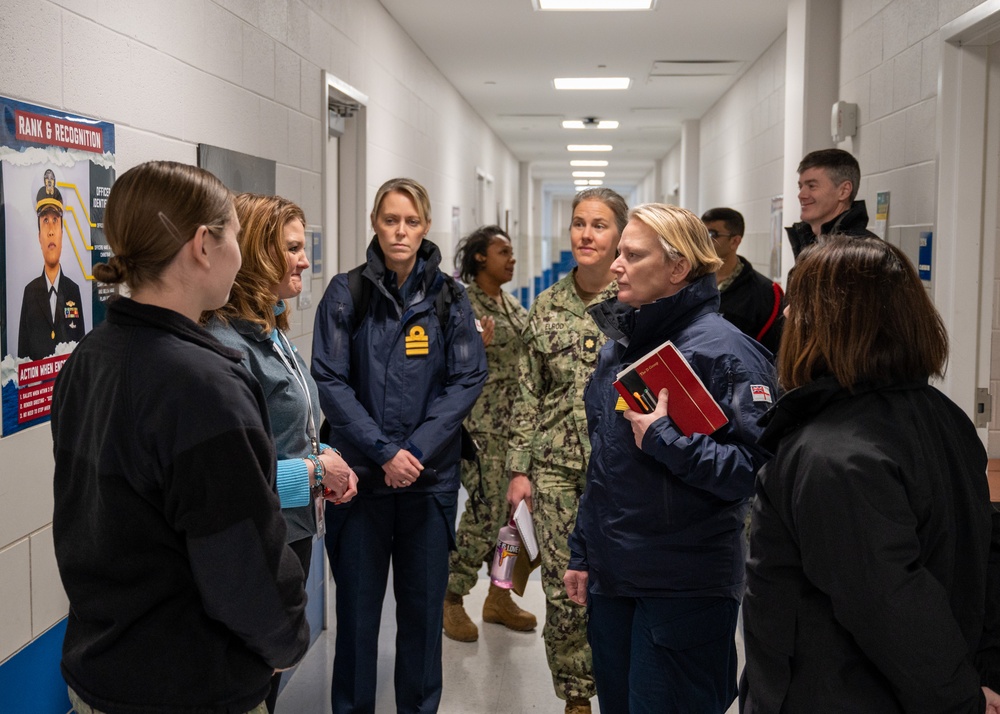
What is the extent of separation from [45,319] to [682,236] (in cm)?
137

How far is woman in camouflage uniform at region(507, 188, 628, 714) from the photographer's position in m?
2.74

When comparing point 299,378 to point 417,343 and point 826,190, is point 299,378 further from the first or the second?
point 826,190

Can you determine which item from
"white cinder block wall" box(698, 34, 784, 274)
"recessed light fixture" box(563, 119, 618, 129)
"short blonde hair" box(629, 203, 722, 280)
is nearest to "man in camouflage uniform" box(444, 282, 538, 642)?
"short blonde hair" box(629, 203, 722, 280)

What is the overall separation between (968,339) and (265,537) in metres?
2.70

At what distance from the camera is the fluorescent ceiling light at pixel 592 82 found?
8.74m

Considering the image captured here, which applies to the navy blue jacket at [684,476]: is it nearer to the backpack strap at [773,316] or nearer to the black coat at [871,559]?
the black coat at [871,559]

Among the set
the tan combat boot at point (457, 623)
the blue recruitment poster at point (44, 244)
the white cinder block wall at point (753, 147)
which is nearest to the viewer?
the blue recruitment poster at point (44, 244)

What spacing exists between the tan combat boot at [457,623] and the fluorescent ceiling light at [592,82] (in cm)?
601

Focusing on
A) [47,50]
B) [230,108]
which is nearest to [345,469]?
[47,50]

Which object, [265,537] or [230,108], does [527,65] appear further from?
[265,537]

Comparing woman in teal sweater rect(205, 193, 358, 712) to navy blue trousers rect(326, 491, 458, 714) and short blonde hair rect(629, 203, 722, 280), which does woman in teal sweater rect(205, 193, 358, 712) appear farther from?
short blonde hair rect(629, 203, 722, 280)

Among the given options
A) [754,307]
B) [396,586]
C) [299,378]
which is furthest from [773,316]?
[299,378]

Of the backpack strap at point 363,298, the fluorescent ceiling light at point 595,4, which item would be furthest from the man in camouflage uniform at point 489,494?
the fluorescent ceiling light at point 595,4

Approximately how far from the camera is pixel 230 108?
3277mm
